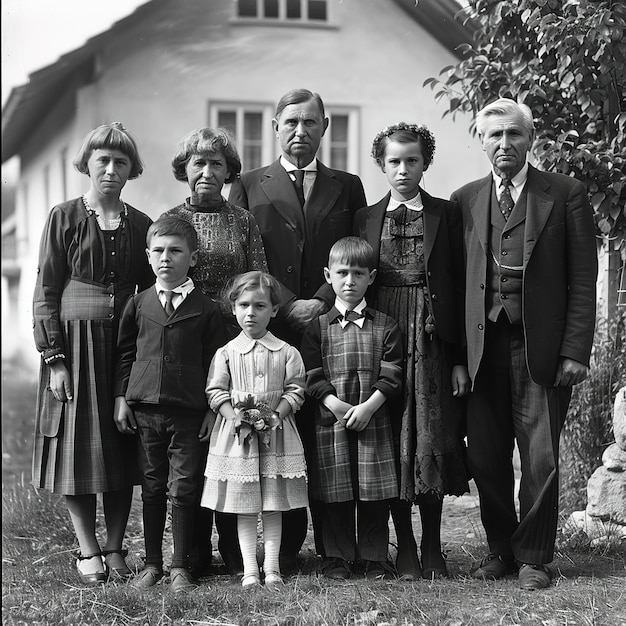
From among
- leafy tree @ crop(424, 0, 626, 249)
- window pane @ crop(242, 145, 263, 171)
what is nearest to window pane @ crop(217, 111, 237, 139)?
window pane @ crop(242, 145, 263, 171)

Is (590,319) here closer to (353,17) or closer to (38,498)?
(38,498)

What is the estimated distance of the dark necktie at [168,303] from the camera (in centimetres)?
402

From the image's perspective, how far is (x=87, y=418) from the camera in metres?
4.13

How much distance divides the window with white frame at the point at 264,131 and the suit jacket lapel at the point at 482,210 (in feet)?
21.9

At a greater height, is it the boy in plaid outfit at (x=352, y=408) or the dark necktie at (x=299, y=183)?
the dark necktie at (x=299, y=183)

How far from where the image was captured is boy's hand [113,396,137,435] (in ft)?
13.4

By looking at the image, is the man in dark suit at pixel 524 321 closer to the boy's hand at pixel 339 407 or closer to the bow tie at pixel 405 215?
the bow tie at pixel 405 215

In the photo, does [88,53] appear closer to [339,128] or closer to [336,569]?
[339,128]

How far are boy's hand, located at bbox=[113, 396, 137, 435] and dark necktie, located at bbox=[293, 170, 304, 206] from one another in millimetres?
1346

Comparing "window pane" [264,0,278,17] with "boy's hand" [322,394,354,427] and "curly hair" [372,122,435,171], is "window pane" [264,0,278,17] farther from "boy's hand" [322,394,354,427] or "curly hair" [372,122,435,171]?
"boy's hand" [322,394,354,427]

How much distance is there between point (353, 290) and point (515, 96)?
2273mm

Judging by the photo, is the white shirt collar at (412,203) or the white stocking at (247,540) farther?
the white shirt collar at (412,203)

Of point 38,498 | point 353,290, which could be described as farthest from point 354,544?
point 38,498

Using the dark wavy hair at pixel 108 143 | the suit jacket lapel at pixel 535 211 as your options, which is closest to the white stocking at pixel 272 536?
the suit jacket lapel at pixel 535 211
